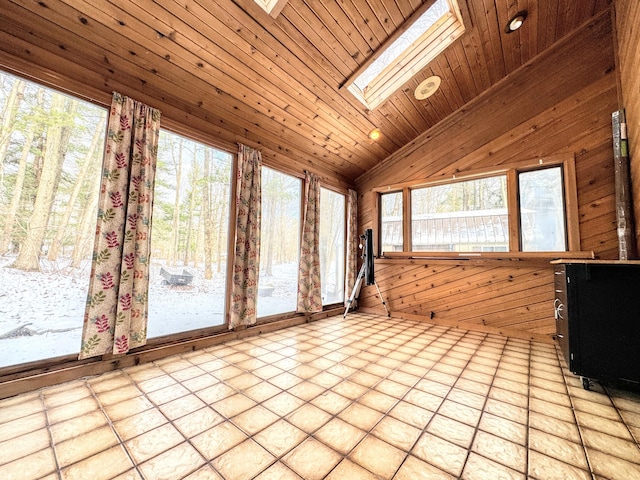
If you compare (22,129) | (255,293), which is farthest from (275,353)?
(22,129)

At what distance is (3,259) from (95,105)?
4.25 feet

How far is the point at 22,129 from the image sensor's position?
69.0 inches

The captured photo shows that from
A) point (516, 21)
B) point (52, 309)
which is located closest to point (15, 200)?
point (52, 309)

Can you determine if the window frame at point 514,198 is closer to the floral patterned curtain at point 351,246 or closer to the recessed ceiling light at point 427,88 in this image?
the floral patterned curtain at point 351,246

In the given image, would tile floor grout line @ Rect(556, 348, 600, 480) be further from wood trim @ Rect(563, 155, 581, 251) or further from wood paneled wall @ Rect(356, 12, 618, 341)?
wood trim @ Rect(563, 155, 581, 251)

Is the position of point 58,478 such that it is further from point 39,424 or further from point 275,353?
point 275,353

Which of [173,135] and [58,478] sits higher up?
[173,135]

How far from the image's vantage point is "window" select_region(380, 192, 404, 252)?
4.43 meters

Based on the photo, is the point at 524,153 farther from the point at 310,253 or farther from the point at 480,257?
the point at 310,253

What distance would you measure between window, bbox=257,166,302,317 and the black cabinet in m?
2.90

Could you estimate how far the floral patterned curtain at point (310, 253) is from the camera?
12.3 ft

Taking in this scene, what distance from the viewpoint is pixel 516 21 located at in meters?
2.65

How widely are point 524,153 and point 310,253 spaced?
3094 millimetres

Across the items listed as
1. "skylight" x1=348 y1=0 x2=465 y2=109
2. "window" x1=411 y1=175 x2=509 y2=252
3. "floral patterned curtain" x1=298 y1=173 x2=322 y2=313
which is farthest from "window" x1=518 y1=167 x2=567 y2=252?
"floral patterned curtain" x1=298 y1=173 x2=322 y2=313
